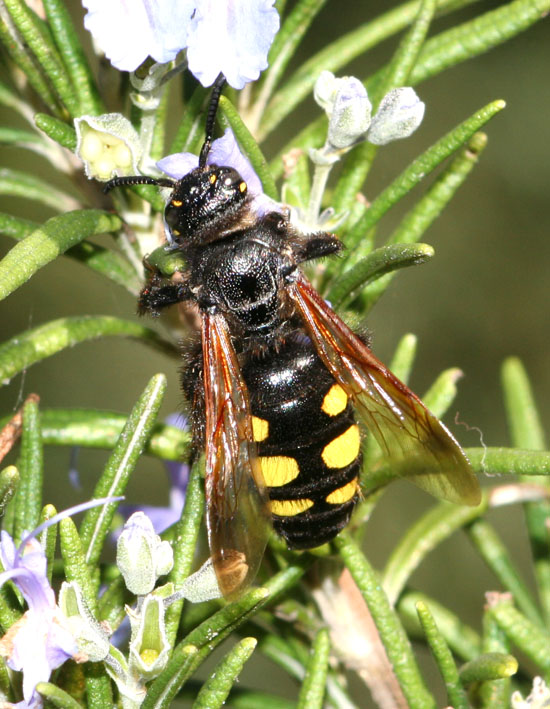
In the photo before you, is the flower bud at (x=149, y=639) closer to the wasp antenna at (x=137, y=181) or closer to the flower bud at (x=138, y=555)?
the flower bud at (x=138, y=555)

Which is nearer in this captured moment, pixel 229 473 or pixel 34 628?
pixel 34 628

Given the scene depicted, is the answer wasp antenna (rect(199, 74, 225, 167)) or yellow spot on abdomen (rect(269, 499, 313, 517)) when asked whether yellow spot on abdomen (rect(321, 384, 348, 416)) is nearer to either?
yellow spot on abdomen (rect(269, 499, 313, 517))

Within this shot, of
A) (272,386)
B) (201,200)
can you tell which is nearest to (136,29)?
(201,200)

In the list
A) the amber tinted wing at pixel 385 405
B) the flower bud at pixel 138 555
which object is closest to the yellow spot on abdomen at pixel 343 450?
the amber tinted wing at pixel 385 405

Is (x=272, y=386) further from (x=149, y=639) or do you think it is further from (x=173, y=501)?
(x=173, y=501)

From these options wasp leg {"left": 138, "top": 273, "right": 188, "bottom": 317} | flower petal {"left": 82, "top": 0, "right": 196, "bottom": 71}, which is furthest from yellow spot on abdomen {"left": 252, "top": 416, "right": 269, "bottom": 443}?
flower petal {"left": 82, "top": 0, "right": 196, "bottom": 71}
